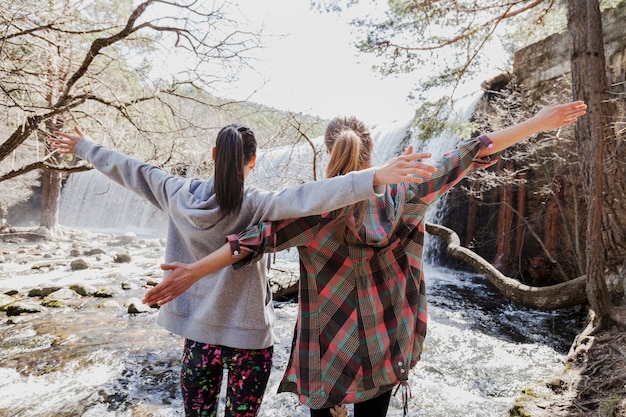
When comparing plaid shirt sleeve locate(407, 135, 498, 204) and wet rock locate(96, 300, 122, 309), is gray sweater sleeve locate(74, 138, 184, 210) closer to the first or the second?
plaid shirt sleeve locate(407, 135, 498, 204)

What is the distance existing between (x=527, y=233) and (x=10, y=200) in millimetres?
17164

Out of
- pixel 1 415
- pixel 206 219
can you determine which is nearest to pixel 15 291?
pixel 1 415

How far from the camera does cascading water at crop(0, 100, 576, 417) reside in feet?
11.7

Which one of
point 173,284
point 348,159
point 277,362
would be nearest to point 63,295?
point 277,362

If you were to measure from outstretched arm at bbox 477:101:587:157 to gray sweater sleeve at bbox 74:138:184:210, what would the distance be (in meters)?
1.18

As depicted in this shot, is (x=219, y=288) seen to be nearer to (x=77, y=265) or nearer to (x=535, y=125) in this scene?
(x=535, y=125)

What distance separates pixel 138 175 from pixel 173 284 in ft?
1.74

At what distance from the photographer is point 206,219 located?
1451 millimetres

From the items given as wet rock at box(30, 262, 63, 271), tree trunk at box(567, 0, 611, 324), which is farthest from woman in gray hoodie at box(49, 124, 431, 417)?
wet rock at box(30, 262, 63, 271)

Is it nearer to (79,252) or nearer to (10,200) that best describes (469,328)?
(79,252)

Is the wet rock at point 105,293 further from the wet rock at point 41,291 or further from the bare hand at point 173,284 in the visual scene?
the bare hand at point 173,284

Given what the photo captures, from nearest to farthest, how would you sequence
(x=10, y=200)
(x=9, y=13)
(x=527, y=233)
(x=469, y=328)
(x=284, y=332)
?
(x=9, y=13), (x=284, y=332), (x=469, y=328), (x=527, y=233), (x=10, y=200)

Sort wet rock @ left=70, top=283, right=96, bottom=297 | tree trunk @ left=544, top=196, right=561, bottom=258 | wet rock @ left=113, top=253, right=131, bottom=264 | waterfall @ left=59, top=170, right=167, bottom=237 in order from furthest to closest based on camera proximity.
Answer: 1. waterfall @ left=59, top=170, right=167, bottom=237
2. wet rock @ left=113, top=253, right=131, bottom=264
3. tree trunk @ left=544, top=196, right=561, bottom=258
4. wet rock @ left=70, top=283, right=96, bottom=297

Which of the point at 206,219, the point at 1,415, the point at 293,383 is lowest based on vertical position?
the point at 1,415
